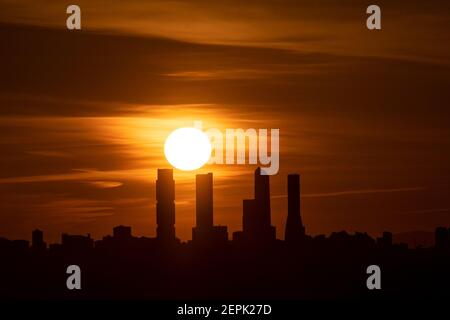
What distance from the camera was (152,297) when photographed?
171 m

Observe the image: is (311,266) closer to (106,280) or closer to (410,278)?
(410,278)

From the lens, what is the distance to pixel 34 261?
196 meters

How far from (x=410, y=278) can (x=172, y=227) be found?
41171mm
